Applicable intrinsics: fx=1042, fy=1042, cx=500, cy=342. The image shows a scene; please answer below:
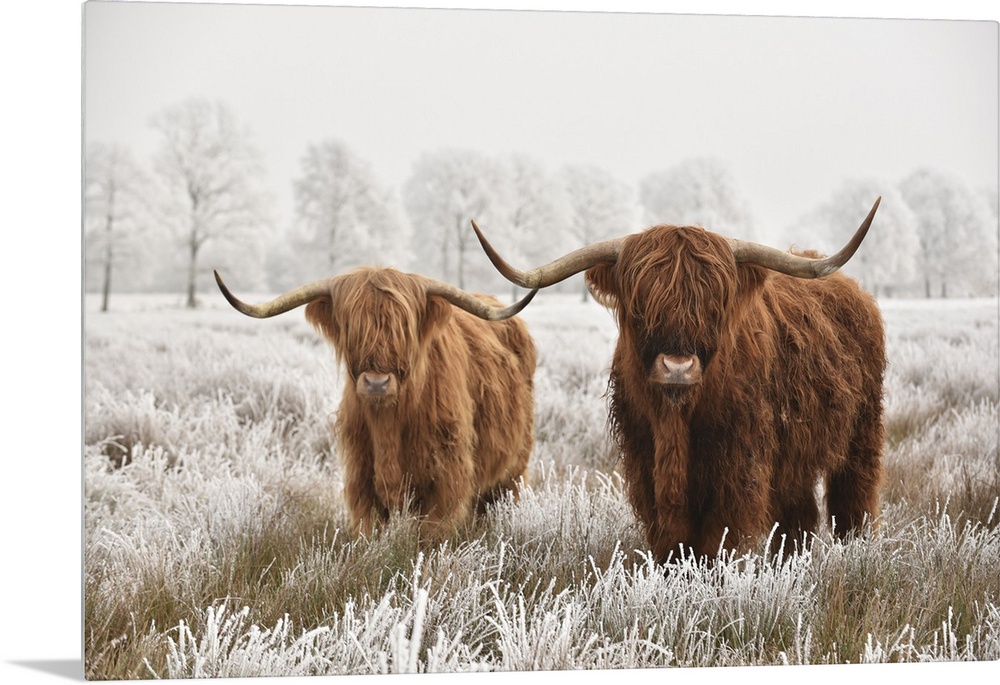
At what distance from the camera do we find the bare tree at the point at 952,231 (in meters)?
5.04

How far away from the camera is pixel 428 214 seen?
212 inches

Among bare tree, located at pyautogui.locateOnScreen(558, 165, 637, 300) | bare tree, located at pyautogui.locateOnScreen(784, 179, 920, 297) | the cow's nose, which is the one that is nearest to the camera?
the cow's nose

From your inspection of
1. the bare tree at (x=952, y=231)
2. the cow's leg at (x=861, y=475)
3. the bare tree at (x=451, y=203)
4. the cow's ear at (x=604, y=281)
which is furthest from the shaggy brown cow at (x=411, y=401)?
the bare tree at (x=952, y=231)

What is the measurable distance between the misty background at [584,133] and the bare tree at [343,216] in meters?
0.02

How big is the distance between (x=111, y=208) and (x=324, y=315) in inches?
41.6

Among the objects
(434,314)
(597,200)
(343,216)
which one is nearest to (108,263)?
(343,216)

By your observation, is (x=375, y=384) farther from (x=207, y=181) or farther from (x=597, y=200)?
(x=597, y=200)

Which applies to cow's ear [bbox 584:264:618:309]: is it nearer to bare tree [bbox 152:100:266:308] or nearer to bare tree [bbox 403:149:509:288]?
bare tree [bbox 403:149:509:288]

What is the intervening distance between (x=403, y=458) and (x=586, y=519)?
898mm

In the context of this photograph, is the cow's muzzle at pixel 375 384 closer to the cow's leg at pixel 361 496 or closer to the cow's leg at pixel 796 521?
the cow's leg at pixel 361 496

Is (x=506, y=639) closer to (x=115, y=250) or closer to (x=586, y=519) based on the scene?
(x=586, y=519)

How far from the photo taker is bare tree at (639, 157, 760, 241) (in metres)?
5.04

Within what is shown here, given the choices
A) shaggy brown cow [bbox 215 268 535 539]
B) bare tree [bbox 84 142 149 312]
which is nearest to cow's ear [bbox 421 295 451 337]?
shaggy brown cow [bbox 215 268 535 539]

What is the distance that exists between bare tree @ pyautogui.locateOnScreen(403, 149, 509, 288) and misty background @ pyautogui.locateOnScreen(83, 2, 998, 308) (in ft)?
0.06
